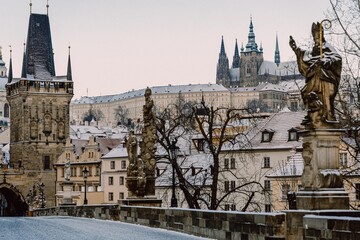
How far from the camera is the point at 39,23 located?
103 meters

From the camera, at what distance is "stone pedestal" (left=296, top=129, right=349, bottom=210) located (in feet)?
39.1

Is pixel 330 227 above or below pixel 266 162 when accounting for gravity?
below

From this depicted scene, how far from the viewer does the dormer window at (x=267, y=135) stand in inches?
2153

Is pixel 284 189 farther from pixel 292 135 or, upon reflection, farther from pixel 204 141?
pixel 292 135

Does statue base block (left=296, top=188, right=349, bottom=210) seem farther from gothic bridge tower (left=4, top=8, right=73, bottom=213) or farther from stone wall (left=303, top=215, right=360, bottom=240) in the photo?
gothic bridge tower (left=4, top=8, right=73, bottom=213)

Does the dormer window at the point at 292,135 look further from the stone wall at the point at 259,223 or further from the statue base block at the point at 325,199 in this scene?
the statue base block at the point at 325,199

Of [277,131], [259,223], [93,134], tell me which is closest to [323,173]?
[259,223]

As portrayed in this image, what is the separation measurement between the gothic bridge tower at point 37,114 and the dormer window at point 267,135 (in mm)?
47693

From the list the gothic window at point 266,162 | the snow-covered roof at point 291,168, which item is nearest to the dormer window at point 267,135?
the gothic window at point 266,162

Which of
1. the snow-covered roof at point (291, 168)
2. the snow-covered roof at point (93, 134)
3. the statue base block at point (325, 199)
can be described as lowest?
the statue base block at point (325, 199)

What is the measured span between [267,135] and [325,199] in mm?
43356

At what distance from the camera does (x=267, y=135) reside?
181 feet

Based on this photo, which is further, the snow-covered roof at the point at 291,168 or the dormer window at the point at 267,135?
the dormer window at the point at 267,135

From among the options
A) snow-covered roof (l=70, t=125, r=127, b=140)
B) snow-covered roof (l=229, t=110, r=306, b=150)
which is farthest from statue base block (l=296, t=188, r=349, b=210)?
snow-covered roof (l=70, t=125, r=127, b=140)
